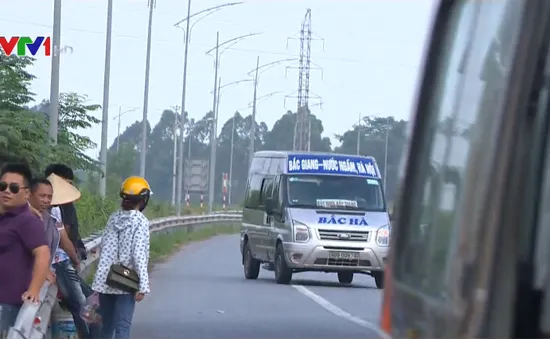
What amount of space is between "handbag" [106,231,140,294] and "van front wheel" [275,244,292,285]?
13790 mm

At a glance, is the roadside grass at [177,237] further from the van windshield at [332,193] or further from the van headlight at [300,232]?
the van headlight at [300,232]

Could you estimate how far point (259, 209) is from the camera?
25578mm

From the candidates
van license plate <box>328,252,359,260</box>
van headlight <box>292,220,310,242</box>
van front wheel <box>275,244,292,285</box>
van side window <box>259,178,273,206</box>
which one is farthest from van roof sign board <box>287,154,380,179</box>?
van license plate <box>328,252,359,260</box>

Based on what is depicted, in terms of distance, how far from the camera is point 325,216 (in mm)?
23625

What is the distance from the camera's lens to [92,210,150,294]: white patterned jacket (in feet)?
32.0

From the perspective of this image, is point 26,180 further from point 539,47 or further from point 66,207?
point 539,47

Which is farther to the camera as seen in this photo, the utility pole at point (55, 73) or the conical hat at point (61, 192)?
the utility pole at point (55, 73)

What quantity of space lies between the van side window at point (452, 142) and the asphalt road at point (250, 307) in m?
9.86

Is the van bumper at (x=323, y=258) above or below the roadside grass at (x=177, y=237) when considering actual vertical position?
above

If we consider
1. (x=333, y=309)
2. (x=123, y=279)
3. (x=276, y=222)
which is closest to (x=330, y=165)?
(x=276, y=222)

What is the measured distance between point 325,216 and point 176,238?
68.2ft

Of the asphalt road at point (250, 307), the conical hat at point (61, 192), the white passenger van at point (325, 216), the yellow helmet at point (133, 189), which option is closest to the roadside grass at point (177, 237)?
the asphalt road at point (250, 307)

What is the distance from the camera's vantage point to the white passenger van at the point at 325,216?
23.3 metres

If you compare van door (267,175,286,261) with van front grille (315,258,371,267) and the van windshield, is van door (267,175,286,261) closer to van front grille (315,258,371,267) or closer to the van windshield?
the van windshield
